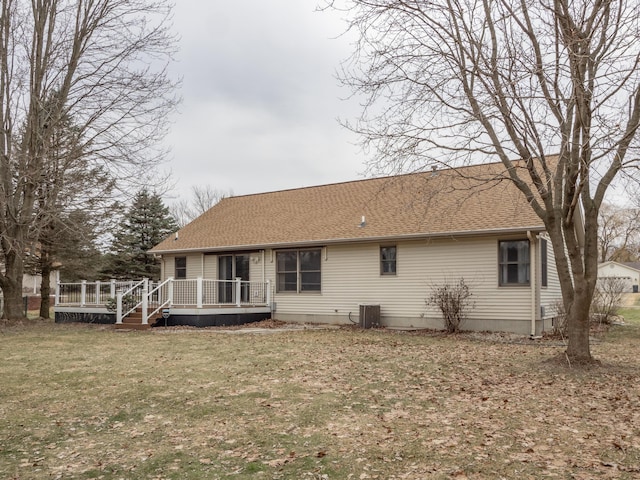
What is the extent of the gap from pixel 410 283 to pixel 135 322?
872 centimetres

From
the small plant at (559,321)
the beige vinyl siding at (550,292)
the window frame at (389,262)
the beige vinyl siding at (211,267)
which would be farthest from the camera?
the beige vinyl siding at (211,267)

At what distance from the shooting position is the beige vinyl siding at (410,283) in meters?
14.4

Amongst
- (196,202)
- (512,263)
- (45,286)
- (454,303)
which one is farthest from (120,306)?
(196,202)

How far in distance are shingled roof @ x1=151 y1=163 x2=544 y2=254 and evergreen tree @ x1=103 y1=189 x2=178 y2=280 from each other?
9.60 metres

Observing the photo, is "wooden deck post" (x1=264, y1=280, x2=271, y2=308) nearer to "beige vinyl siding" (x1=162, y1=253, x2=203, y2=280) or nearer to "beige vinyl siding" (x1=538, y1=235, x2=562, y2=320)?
"beige vinyl siding" (x1=162, y1=253, x2=203, y2=280)

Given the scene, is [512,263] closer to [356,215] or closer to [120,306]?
[356,215]

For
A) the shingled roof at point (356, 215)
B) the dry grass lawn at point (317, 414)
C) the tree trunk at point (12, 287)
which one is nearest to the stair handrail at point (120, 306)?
the shingled roof at point (356, 215)

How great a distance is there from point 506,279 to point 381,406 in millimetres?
9135

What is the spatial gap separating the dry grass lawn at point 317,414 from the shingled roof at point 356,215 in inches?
181

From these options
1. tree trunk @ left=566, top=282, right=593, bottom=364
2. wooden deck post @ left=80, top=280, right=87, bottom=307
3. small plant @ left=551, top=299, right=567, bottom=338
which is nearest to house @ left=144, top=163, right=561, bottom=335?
small plant @ left=551, top=299, right=567, bottom=338

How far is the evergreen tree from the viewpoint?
103 feet

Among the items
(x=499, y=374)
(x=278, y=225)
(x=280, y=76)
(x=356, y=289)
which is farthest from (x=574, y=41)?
(x=278, y=225)

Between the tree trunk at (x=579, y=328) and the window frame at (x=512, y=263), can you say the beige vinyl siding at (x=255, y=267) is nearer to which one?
the window frame at (x=512, y=263)

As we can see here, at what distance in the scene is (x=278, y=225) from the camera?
1969 cm
